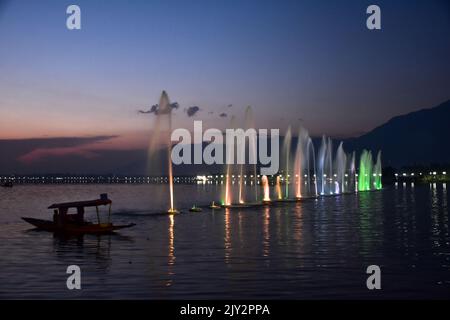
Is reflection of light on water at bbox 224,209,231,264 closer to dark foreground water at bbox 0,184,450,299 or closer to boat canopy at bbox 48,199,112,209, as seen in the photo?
dark foreground water at bbox 0,184,450,299

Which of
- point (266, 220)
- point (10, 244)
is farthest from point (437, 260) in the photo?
point (266, 220)

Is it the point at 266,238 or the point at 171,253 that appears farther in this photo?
the point at 266,238

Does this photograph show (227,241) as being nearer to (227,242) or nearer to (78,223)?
(227,242)

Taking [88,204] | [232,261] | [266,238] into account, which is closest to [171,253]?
[232,261]

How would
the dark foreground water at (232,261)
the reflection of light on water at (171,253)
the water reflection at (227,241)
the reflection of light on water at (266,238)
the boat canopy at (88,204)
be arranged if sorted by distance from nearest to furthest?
the dark foreground water at (232,261)
the reflection of light on water at (171,253)
the water reflection at (227,241)
the reflection of light on water at (266,238)
the boat canopy at (88,204)

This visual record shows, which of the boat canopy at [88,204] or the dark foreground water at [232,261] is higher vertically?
the boat canopy at [88,204]

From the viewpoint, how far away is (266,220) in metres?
60.9

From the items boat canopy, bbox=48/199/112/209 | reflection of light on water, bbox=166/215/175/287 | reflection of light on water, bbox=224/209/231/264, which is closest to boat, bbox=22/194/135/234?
boat canopy, bbox=48/199/112/209

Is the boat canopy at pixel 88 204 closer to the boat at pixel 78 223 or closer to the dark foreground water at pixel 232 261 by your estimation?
the boat at pixel 78 223

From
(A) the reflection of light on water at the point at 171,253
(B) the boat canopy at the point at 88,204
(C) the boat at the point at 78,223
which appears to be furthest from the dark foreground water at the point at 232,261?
(B) the boat canopy at the point at 88,204

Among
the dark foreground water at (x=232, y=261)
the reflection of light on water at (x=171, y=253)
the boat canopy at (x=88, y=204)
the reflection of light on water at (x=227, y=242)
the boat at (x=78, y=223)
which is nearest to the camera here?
the dark foreground water at (x=232, y=261)

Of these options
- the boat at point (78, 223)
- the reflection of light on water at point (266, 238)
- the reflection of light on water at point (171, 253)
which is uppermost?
the boat at point (78, 223)

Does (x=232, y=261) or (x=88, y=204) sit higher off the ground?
(x=88, y=204)
